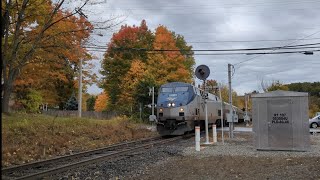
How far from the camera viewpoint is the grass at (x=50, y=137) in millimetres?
14804

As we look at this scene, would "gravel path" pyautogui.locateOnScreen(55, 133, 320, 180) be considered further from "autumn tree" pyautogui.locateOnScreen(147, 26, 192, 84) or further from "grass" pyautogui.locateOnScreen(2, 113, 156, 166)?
"autumn tree" pyautogui.locateOnScreen(147, 26, 192, 84)

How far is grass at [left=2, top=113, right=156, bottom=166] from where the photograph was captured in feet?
48.6

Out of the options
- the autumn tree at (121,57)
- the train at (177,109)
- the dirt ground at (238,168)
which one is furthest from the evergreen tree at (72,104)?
the dirt ground at (238,168)

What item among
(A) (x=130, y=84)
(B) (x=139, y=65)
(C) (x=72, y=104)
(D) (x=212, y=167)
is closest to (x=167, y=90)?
(D) (x=212, y=167)

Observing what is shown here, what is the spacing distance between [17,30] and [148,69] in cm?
3039

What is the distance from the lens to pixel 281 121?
1451 centimetres

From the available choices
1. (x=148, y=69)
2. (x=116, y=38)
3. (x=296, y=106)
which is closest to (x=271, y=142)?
(x=296, y=106)

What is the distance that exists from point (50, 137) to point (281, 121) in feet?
34.0

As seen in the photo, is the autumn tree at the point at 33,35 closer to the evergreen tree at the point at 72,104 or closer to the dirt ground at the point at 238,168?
the dirt ground at the point at 238,168

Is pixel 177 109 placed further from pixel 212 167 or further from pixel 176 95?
pixel 212 167

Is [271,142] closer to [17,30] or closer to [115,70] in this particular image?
[17,30]

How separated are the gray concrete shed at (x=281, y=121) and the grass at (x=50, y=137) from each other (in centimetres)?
808

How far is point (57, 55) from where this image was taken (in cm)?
2598

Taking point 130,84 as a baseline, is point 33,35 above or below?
above
